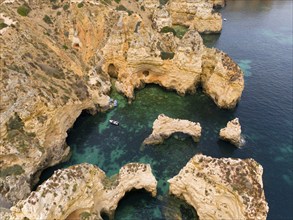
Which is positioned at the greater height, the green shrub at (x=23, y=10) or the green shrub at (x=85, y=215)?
the green shrub at (x=23, y=10)

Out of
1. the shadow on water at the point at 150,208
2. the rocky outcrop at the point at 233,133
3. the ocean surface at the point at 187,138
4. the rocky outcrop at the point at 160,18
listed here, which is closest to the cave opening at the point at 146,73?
the ocean surface at the point at 187,138

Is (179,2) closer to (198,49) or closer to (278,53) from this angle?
(278,53)

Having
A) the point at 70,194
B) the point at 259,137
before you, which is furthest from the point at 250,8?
the point at 70,194

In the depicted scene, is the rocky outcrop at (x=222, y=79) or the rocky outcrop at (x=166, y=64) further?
the rocky outcrop at (x=166, y=64)

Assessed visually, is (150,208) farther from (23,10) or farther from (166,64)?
(23,10)

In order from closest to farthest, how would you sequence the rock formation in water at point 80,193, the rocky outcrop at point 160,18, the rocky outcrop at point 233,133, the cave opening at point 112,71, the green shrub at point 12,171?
the rock formation in water at point 80,193
the green shrub at point 12,171
the rocky outcrop at point 233,133
the cave opening at point 112,71
the rocky outcrop at point 160,18

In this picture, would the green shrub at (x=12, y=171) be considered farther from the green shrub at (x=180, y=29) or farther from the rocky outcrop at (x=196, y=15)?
the rocky outcrop at (x=196, y=15)

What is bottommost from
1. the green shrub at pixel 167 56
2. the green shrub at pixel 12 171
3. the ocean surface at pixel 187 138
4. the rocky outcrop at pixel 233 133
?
the ocean surface at pixel 187 138

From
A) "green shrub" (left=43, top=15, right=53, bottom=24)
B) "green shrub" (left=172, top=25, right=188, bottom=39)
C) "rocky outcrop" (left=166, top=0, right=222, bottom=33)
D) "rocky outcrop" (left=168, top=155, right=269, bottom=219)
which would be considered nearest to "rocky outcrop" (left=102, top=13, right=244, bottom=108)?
"green shrub" (left=43, top=15, right=53, bottom=24)
